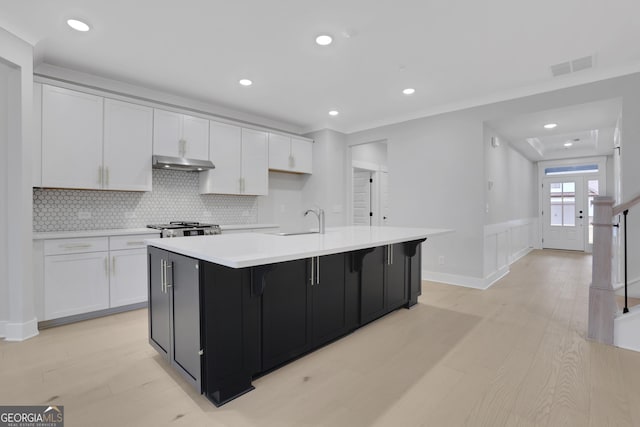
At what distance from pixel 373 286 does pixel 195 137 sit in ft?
9.70

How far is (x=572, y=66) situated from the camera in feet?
11.0

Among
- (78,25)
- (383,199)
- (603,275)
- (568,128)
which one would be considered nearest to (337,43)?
(78,25)

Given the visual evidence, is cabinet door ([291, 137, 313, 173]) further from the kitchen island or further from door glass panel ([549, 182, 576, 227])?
door glass panel ([549, 182, 576, 227])

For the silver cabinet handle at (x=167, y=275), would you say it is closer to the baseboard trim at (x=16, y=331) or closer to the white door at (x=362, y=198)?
the baseboard trim at (x=16, y=331)

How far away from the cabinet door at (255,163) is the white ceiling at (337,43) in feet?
2.32

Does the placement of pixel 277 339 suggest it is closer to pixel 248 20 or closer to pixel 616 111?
pixel 248 20

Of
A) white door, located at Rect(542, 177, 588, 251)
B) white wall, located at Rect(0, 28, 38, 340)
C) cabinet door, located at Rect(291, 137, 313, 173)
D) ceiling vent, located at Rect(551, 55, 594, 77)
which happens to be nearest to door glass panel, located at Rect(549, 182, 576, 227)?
white door, located at Rect(542, 177, 588, 251)

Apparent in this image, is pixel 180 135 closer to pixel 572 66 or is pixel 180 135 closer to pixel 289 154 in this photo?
pixel 289 154

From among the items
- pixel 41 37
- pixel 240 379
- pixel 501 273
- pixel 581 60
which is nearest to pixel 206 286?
pixel 240 379

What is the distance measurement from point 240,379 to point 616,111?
522cm

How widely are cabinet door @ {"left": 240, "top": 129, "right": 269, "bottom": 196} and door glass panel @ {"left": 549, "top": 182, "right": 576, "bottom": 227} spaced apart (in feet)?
24.9

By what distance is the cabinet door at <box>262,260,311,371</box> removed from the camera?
6.88 ft

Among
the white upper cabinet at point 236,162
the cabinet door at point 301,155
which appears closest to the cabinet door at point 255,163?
the white upper cabinet at point 236,162

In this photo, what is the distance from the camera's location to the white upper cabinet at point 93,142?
3.08 m
